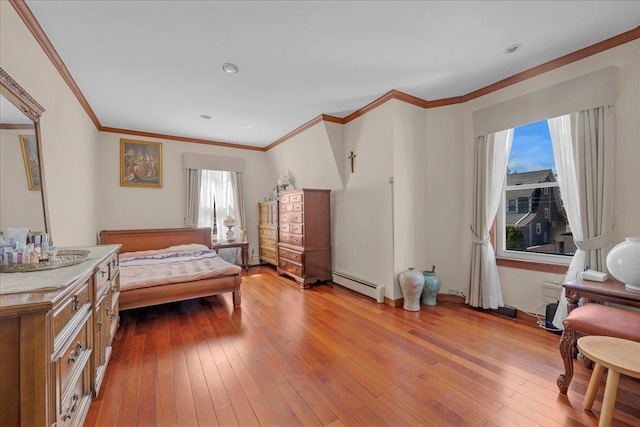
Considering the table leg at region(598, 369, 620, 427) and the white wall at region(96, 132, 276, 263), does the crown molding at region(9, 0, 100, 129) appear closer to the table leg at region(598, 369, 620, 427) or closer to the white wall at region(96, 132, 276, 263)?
the white wall at region(96, 132, 276, 263)

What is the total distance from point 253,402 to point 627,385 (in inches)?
103

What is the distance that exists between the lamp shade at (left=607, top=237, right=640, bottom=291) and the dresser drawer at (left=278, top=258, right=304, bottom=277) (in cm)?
343

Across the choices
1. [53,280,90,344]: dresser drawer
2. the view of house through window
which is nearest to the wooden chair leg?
the view of house through window

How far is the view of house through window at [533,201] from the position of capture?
2.79 meters

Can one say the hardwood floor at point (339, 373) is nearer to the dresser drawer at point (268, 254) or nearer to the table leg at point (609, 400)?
the table leg at point (609, 400)

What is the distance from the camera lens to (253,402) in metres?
1.70

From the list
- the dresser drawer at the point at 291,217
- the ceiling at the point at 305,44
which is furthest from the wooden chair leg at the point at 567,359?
the dresser drawer at the point at 291,217

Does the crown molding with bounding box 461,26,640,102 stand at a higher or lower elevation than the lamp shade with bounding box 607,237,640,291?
higher

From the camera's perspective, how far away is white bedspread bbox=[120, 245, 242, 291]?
2994mm

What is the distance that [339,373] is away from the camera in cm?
199

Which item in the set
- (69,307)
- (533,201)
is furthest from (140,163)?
(533,201)

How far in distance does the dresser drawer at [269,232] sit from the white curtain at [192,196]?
1.35 metres

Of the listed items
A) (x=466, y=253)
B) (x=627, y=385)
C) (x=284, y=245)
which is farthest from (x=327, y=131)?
(x=627, y=385)

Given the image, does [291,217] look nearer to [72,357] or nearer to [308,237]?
[308,237]
